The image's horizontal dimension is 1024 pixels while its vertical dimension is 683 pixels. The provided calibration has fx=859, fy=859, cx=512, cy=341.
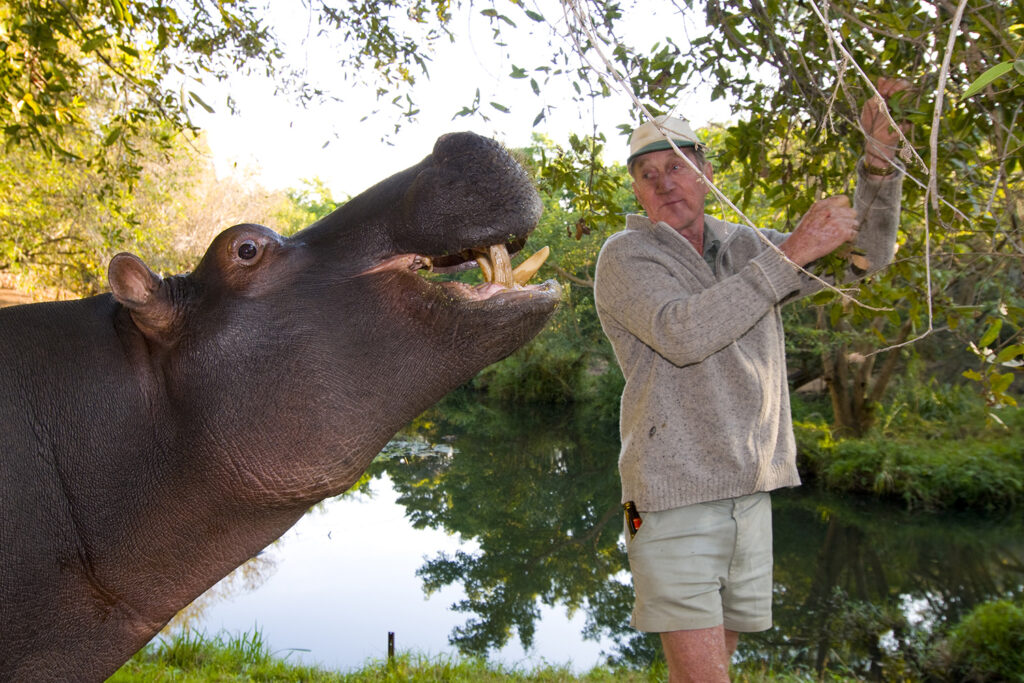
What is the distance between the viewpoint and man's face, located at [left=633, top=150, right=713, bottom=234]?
9.52 ft

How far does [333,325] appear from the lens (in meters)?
1.71

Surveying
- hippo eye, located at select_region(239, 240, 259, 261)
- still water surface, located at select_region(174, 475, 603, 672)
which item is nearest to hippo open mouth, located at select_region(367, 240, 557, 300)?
hippo eye, located at select_region(239, 240, 259, 261)

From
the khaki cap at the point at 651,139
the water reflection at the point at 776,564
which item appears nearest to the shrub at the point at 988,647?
the water reflection at the point at 776,564

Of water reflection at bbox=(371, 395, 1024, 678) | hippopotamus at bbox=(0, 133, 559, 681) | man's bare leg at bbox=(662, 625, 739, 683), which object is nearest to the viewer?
hippopotamus at bbox=(0, 133, 559, 681)

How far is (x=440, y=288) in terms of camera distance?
5.78ft

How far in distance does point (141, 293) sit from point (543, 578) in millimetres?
9185

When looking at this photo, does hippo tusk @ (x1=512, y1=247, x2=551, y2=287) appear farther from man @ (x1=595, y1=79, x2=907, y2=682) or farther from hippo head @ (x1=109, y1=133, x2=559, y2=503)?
man @ (x1=595, y1=79, x2=907, y2=682)

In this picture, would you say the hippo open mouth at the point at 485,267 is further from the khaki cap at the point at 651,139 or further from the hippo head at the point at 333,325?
the khaki cap at the point at 651,139

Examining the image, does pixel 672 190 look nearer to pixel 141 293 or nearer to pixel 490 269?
pixel 490 269

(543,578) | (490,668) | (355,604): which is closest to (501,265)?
(490,668)

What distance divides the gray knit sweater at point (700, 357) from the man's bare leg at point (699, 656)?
1.21 ft

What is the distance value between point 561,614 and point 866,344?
313 inches

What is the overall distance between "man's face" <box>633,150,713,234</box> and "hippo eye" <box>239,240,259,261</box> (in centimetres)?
159

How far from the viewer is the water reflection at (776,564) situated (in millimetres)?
8180
